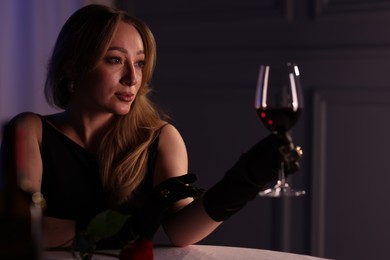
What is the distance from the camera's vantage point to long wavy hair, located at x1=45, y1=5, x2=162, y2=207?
1.83m

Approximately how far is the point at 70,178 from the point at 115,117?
0.79 ft

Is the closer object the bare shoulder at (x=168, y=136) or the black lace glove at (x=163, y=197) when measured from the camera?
the black lace glove at (x=163, y=197)

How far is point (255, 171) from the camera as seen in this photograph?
1.29 metres

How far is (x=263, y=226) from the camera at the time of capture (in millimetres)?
2938

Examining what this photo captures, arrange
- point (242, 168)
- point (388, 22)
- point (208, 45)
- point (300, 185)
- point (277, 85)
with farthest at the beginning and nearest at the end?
point (208, 45), point (300, 185), point (388, 22), point (242, 168), point (277, 85)

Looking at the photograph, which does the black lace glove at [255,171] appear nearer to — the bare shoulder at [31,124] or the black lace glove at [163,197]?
the black lace glove at [163,197]

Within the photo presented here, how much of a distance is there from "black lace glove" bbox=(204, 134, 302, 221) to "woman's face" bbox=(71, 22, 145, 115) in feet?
1.74

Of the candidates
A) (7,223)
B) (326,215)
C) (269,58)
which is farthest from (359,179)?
(7,223)

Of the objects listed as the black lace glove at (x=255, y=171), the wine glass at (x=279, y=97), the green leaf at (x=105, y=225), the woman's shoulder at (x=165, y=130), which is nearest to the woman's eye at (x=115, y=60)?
the woman's shoulder at (x=165, y=130)

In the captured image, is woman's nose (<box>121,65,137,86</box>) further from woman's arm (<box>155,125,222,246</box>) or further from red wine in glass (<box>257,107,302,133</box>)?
red wine in glass (<box>257,107,302,133</box>)

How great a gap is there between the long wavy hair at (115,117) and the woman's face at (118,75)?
0.02 m

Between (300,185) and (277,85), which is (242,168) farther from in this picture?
(300,185)

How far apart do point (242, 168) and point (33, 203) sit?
667 mm

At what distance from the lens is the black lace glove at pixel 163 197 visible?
1478 millimetres
